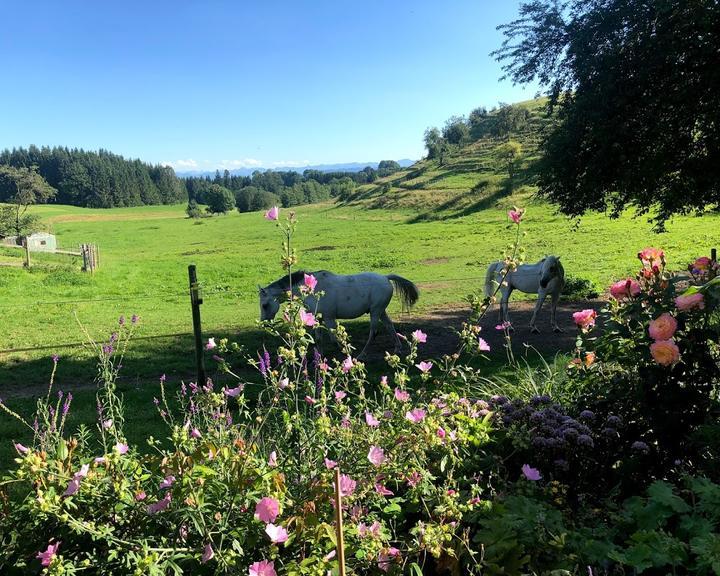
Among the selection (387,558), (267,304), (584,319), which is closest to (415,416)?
(387,558)

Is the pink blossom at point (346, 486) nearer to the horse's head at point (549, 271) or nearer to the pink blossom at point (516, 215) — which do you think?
the pink blossom at point (516, 215)

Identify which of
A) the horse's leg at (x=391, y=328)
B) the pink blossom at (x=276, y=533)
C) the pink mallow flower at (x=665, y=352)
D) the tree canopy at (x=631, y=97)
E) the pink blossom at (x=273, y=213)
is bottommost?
the horse's leg at (x=391, y=328)

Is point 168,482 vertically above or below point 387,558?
above

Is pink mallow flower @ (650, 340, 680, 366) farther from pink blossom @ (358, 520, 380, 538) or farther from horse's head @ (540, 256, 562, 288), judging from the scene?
horse's head @ (540, 256, 562, 288)

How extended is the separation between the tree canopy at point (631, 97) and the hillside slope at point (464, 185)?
915 inches

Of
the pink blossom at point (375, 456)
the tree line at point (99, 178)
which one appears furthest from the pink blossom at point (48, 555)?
the tree line at point (99, 178)

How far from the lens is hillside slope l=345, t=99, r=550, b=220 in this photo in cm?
5184

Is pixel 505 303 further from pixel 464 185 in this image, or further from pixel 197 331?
pixel 464 185

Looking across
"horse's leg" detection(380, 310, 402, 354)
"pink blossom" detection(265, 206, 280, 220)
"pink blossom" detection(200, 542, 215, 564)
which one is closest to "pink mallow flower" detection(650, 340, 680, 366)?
"pink blossom" detection(265, 206, 280, 220)

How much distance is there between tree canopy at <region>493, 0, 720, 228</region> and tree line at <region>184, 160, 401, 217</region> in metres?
72.4

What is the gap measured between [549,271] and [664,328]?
8470 millimetres

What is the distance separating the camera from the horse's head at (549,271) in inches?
430

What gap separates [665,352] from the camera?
107 inches

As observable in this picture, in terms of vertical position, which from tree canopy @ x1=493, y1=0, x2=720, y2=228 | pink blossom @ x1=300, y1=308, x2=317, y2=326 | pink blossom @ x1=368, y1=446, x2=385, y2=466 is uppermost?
tree canopy @ x1=493, y1=0, x2=720, y2=228
